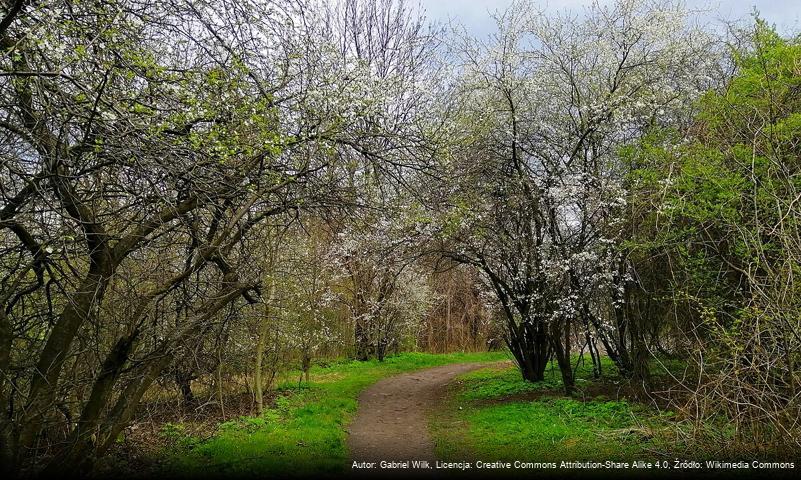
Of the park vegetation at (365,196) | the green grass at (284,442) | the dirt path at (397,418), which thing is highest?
the park vegetation at (365,196)

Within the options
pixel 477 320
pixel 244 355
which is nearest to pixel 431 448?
pixel 244 355

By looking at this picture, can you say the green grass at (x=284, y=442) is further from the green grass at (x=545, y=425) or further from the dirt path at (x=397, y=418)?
the green grass at (x=545, y=425)

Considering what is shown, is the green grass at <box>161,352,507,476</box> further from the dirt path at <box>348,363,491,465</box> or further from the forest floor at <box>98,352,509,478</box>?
the dirt path at <box>348,363,491,465</box>

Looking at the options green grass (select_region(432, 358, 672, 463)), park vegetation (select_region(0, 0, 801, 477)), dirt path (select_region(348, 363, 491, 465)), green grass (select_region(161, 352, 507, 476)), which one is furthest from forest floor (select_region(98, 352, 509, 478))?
green grass (select_region(432, 358, 672, 463))

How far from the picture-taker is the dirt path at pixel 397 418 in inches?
292

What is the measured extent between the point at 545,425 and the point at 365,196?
419 cm

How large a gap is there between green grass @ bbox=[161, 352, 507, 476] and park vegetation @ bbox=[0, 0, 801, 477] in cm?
77

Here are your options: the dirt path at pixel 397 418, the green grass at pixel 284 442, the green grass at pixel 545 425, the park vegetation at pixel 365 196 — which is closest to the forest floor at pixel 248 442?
the green grass at pixel 284 442

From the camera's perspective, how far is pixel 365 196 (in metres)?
7.50

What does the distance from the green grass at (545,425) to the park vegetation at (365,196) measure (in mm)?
722

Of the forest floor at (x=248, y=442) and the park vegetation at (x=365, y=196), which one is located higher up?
the park vegetation at (x=365, y=196)

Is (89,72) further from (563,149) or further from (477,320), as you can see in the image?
(477,320)

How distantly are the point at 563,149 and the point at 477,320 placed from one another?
1472 cm

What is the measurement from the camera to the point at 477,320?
2453 cm
